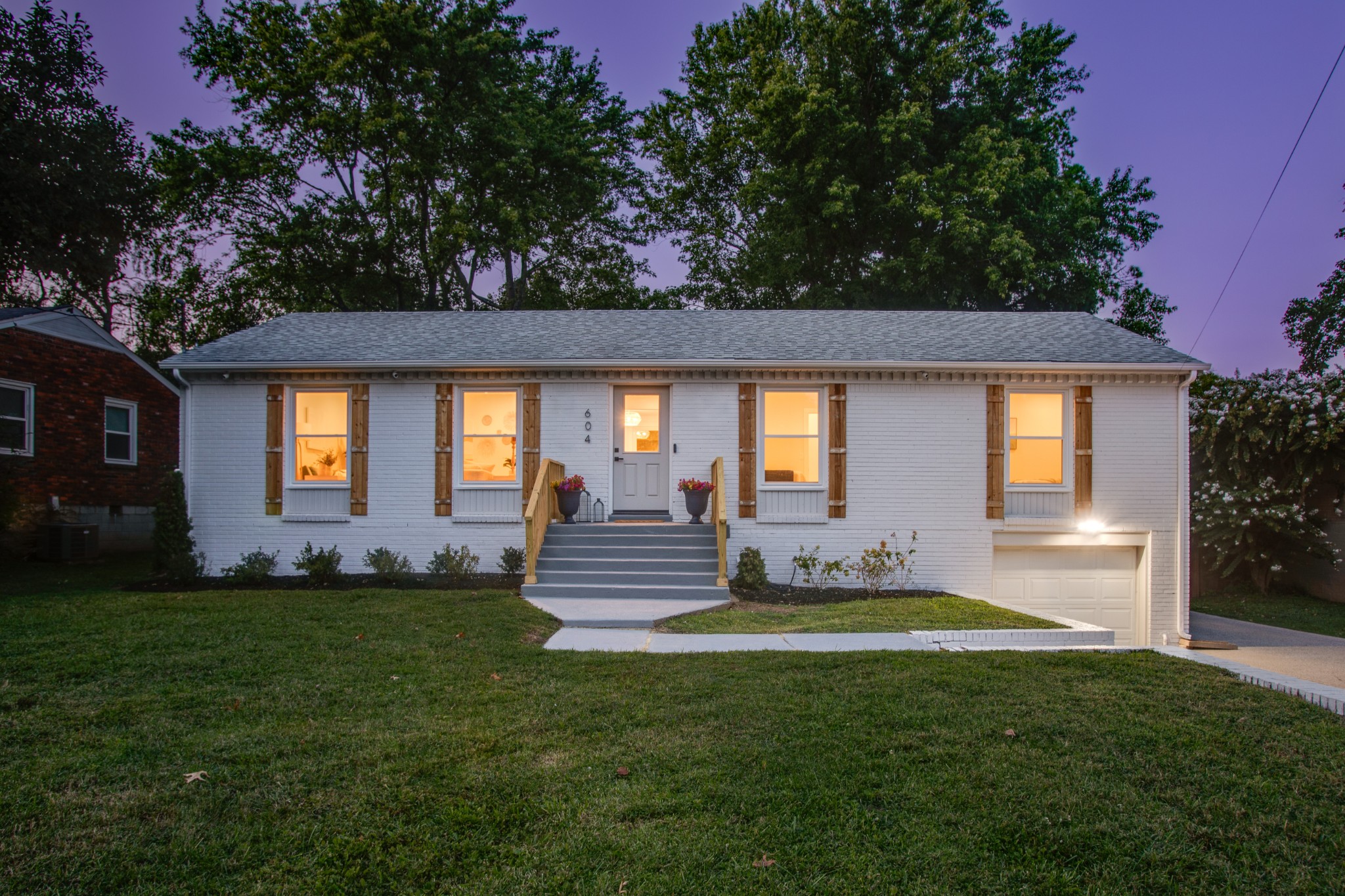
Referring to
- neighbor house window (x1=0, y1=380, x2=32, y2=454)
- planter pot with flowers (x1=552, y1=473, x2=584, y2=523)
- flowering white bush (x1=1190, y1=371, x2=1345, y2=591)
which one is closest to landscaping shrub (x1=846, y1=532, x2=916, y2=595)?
planter pot with flowers (x1=552, y1=473, x2=584, y2=523)

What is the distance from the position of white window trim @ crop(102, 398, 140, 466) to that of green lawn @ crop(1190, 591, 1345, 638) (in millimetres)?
21263

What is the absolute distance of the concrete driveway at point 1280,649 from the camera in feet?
23.4

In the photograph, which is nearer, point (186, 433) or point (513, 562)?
point (513, 562)

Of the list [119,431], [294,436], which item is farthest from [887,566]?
[119,431]

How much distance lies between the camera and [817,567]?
9820 mm

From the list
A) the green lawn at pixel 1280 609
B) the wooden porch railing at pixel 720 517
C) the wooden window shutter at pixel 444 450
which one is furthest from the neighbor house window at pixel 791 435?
the green lawn at pixel 1280 609

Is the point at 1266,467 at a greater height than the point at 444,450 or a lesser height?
lesser

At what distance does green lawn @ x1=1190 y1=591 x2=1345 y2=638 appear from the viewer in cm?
997

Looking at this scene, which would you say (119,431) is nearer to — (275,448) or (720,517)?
(275,448)

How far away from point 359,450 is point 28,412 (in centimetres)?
765

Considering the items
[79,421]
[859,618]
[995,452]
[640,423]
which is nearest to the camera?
[859,618]

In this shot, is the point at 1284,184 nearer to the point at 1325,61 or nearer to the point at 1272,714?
the point at 1325,61

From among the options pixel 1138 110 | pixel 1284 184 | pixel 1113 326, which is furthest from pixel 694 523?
pixel 1138 110

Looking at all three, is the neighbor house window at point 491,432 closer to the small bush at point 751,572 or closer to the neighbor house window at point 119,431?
the small bush at point 751,572
